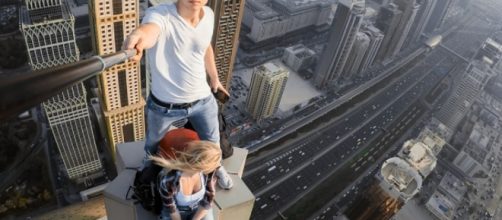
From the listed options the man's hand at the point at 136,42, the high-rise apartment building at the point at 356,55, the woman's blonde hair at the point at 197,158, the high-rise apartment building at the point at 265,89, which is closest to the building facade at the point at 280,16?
the high-rise apartment building at the point at 356,55

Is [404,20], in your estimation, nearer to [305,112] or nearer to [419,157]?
[305,112]

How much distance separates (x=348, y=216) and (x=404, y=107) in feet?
144

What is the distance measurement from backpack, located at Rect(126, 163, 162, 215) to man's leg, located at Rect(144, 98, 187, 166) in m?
0.43

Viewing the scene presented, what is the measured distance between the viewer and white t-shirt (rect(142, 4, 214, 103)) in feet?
26.7

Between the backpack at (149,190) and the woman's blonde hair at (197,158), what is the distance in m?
1.14

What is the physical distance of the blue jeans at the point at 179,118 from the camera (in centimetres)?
917

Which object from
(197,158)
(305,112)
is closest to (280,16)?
(305,112)

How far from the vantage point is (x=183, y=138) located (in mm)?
9055

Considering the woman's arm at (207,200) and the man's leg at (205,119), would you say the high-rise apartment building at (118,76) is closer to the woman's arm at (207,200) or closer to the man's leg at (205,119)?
the man's leg at (205,119)

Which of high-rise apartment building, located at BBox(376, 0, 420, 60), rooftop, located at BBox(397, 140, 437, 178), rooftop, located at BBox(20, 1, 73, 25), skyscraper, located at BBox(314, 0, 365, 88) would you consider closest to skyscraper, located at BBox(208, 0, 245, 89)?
rooftop, located at BBox(20, 1, 73, 25)

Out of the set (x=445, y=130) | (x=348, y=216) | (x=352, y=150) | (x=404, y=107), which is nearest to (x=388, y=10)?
(x=404, y=107)

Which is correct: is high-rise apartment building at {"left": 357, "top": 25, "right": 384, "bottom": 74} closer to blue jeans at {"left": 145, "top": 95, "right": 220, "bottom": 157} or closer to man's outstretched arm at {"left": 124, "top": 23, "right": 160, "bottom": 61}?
blue jeans at {"left": 145, "top": 95, "right": 220, "bottom": 157}

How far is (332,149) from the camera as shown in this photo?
271 feet

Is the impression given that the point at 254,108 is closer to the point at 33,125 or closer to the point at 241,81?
the point at 241,81
